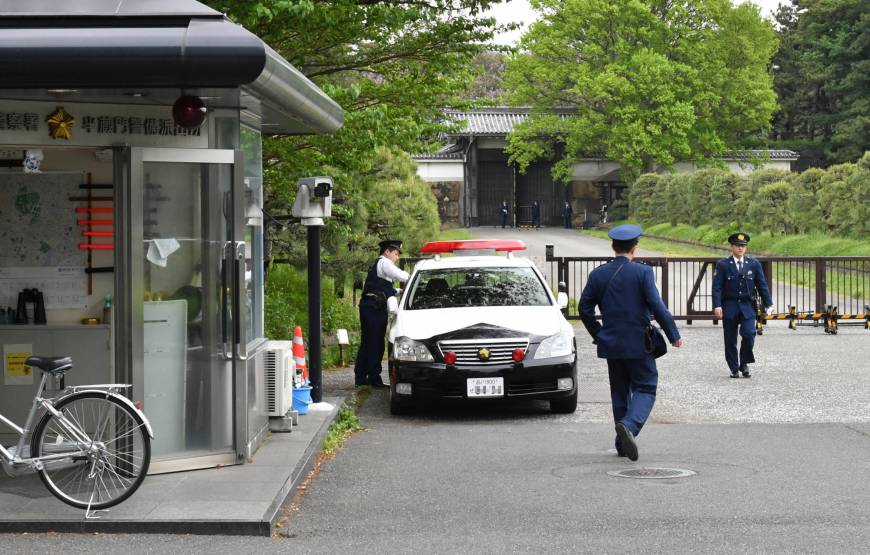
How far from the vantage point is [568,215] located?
179 feet

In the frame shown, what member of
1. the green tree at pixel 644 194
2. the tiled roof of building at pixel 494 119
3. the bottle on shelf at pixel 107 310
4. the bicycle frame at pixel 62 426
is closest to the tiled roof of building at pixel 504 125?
the tiled roof of building at pixel 494 119

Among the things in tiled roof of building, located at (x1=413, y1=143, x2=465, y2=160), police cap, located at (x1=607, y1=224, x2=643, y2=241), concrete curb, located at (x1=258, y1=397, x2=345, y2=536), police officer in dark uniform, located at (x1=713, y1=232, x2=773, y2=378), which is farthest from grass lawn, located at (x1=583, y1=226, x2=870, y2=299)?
concrete curb, located at (x1=258, y1=397, x2=345, y2=536)

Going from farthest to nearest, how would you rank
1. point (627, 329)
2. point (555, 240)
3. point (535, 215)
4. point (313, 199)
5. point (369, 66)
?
point (535, 215) → point (555, 240) → point (369, 66) → point (313, 199) → point (627, 329)

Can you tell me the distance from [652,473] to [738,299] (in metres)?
7.11

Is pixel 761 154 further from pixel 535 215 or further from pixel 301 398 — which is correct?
pixel 301 398

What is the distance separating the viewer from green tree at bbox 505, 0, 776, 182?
4925 centimetres

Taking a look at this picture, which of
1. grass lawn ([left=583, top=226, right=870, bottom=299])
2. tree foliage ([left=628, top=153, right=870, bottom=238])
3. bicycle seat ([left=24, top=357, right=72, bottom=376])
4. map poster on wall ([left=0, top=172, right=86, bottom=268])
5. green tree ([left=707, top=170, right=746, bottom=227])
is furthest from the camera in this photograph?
green tree ([left=707, top=170, right=746, bottom=227])

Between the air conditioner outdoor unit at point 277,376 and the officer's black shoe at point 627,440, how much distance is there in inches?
113

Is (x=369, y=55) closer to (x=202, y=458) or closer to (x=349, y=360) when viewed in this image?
(x=349, y=360)

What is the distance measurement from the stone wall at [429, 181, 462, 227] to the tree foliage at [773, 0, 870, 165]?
49.9ft

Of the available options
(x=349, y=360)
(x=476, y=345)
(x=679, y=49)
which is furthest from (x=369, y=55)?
(x=679, y=49)

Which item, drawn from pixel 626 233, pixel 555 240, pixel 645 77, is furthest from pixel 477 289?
pixel 645 77

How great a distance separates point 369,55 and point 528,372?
6.28 m

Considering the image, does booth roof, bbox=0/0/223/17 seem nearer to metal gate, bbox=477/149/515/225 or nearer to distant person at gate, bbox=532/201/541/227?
distant person at gate, bbox=532/201/541/227
